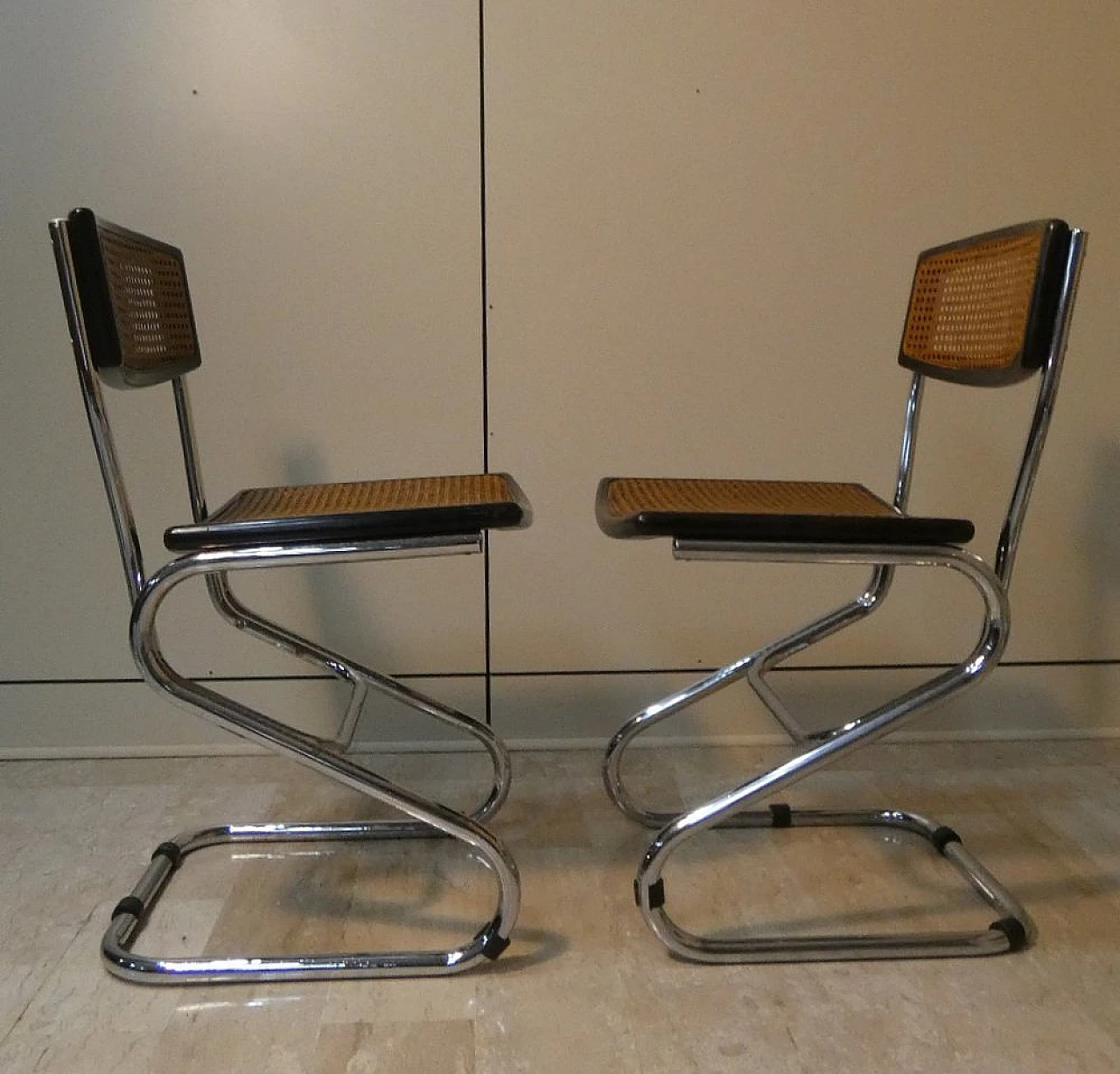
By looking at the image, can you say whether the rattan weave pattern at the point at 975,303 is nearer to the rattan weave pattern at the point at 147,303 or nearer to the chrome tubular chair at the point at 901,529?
the chrome tubular chair at the point at 901,529

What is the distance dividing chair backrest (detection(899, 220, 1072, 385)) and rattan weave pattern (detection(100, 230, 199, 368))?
90cm

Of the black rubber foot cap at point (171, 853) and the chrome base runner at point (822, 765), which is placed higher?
the chrome base runner at point (822, 765)

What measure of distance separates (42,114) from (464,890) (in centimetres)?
125

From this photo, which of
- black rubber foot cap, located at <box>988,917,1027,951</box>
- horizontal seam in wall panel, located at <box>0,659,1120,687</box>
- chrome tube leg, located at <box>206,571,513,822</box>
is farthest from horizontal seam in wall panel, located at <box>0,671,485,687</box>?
black rubber foot cap, located at <box>988,917,1027,951</box>

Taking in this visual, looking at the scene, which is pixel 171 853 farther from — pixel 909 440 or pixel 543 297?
pixel 909 440

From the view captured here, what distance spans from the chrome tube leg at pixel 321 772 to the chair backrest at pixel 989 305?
736mm

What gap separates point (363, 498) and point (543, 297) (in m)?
0.54

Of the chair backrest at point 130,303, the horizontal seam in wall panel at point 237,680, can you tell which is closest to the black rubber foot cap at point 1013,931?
the horizontal seam in wall panel at point 237,680

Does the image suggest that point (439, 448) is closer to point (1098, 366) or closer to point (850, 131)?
point (850, 131)

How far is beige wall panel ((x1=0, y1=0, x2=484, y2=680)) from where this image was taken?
1.45 m

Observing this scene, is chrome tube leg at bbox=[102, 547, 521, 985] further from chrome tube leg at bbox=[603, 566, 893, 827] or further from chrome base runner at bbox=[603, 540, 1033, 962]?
chrome tube leg at bbox=[603, 566, 893, 827]

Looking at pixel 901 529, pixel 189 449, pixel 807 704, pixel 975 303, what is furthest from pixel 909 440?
pixel 189 449

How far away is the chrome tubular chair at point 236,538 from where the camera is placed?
964 millimetres

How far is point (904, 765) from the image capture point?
1626 mm
